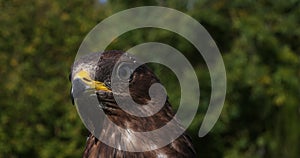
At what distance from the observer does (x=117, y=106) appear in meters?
4.94

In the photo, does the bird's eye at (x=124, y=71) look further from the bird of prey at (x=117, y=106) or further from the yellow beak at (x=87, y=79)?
the yellow beak at (x=87, y=79)

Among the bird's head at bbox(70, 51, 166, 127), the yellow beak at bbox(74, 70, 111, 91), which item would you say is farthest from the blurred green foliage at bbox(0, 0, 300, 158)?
the yellow beak at bbox(74, 70, 111, 91)

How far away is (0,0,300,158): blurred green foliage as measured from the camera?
15.2 m

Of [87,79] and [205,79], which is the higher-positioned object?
[87,79]

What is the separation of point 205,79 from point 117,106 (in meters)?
10.5

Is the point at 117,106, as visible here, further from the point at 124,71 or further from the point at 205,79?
the point at 205,79

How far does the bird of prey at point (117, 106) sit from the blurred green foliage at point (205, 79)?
8.59 meters

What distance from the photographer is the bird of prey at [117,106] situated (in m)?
4.75

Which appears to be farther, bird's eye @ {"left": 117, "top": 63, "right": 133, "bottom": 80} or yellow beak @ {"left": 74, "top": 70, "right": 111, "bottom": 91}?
bird's eye @ {"left": 117, "top": 63, "right": 133, "bottom": 80}

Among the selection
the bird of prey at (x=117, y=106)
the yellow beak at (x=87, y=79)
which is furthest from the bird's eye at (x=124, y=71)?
the yellow beak at (x=87, y=79)

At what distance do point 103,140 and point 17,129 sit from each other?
11.2m

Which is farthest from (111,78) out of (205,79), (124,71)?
(205,79)

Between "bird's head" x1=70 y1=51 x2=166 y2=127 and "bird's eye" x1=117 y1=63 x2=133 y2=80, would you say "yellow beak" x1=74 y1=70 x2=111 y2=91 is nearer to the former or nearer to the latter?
"bird's head" x1=70 y1=51 x2=166 y2=127

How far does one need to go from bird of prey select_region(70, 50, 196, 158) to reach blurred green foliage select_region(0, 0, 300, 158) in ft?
28.2
